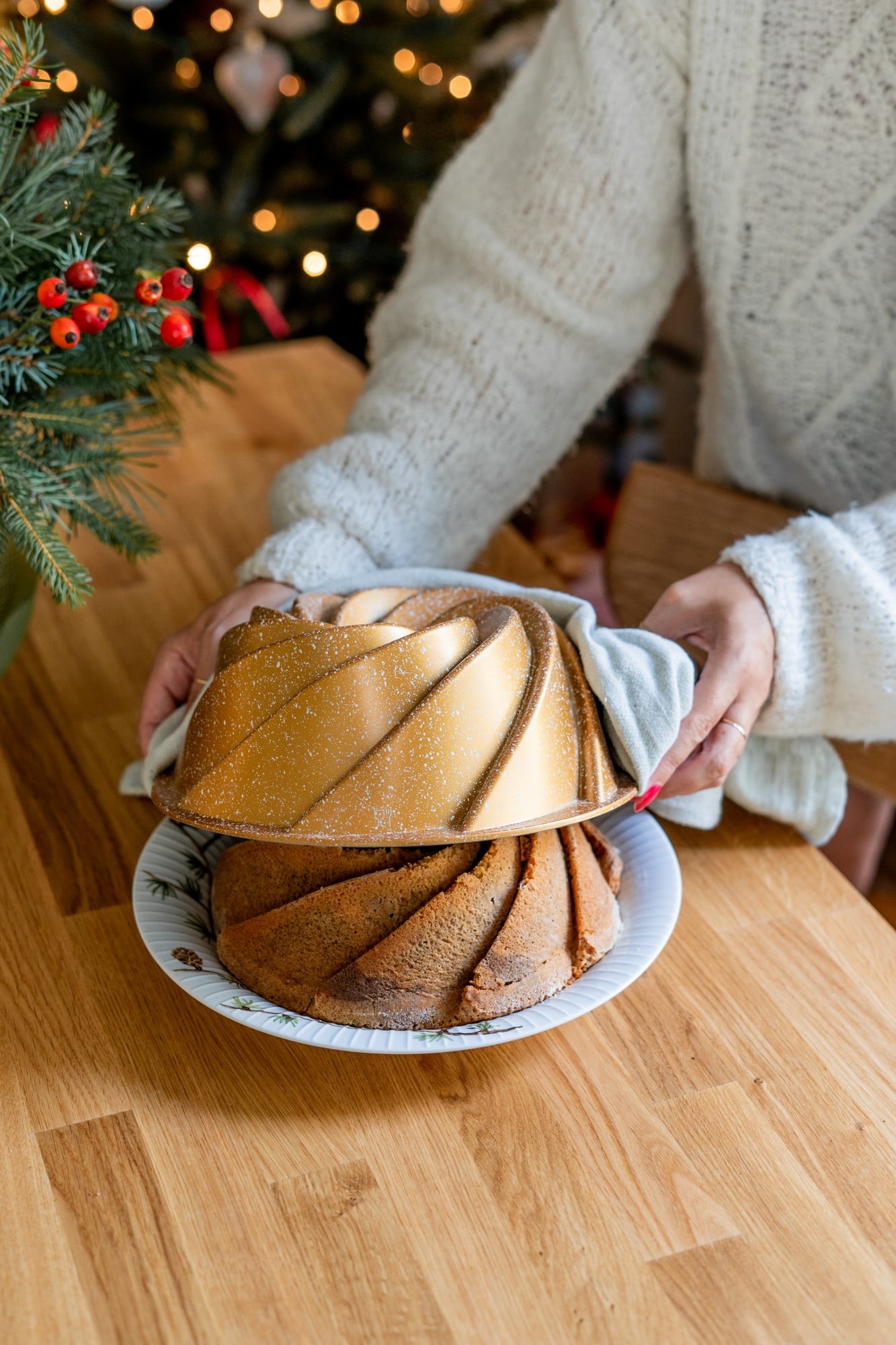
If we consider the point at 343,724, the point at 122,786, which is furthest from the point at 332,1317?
the point at 122,786

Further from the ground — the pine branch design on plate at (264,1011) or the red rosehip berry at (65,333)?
the red rosehip berry at (65,333)

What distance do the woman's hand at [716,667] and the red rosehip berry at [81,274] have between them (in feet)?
1.23

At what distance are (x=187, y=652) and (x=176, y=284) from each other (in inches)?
8.7

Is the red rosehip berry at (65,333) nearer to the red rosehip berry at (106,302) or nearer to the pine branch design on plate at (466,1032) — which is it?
the red rosehip berry at (106,302)

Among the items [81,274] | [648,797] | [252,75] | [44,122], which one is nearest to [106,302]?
[81,274]

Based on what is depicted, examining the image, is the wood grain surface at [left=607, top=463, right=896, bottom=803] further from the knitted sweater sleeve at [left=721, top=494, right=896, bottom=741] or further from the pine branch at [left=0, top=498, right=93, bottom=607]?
the pine branch at [left=0, top=498, right=93, bottom=607]

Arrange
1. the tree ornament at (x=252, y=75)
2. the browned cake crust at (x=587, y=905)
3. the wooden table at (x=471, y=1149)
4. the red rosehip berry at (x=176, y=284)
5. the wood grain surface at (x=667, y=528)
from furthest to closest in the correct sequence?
the tree ornament at (x=252, y=75), the wood grain surface at (x=667, y=528), the red rosehip berry at (x=176, y=284), the browned cake crust at (x=587, y=905), the wooden table at (x=471, y=1149)

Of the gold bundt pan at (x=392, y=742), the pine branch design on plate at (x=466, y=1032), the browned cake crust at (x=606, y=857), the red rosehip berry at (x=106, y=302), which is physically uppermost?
the red rosehip berry at (x=106, y=302)

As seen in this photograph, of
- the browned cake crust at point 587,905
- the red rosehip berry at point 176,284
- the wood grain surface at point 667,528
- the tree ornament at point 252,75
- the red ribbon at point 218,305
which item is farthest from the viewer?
the red ribbon at point 218,305

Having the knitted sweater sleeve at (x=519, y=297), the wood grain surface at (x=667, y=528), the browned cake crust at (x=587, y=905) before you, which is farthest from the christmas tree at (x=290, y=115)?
the browned cake crust at (x=587, y=905)

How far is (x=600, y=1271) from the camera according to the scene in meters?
0.50

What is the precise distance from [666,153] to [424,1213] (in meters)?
0.71

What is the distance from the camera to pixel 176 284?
27.3 inches

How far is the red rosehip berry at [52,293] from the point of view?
643mm
